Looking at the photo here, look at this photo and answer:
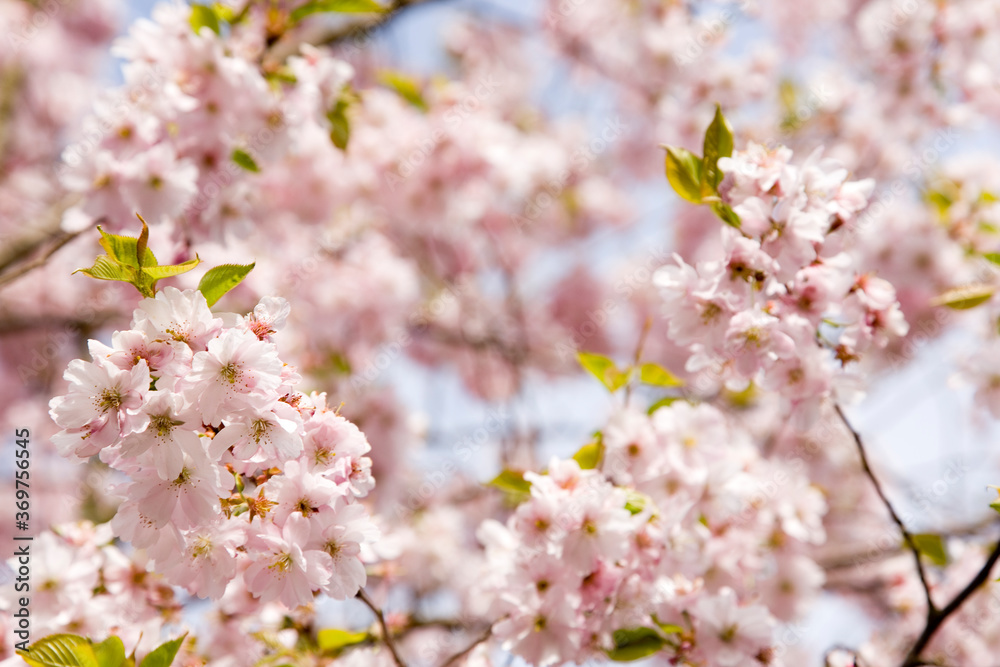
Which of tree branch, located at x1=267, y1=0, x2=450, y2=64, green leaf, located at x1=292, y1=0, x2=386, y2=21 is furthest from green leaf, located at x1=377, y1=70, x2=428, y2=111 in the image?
green leaf, located at x1=292, y1=0, x2=386, y2=21

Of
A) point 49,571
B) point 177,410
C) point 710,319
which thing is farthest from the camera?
point 49,571

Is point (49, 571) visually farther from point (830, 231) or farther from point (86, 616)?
point (830, 231)

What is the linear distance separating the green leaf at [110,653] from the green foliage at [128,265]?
60 centimetres

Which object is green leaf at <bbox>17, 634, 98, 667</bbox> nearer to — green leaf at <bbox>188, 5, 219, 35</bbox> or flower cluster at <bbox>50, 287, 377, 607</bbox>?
flower cluster at <bbox>50, 287, 377, 607</bbox>

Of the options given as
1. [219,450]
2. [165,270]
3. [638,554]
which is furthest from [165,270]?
[638,554]

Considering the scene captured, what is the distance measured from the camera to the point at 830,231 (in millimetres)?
1390

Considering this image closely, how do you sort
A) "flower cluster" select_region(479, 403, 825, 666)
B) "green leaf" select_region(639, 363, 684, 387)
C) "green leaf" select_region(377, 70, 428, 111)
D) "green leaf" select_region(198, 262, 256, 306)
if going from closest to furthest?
"green leaf" select_region(198, 262, 256, 306), "flower cluster" select_region(479, 403, 825, 666), "green leaf" select_region(639, 363, 684, 387), "green leaf" select_region(377, 70, 428, 111)

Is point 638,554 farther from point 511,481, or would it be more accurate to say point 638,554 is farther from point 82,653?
point 82,653

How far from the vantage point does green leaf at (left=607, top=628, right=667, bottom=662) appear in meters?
1.42

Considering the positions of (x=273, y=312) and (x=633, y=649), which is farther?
(x=633, y=649)

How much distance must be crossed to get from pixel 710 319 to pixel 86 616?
1.44 meters

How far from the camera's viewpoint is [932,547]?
1651 mm

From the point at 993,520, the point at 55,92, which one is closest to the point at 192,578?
the point at 993,520

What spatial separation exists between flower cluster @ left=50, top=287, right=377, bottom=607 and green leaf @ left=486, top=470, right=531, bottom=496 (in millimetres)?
448
